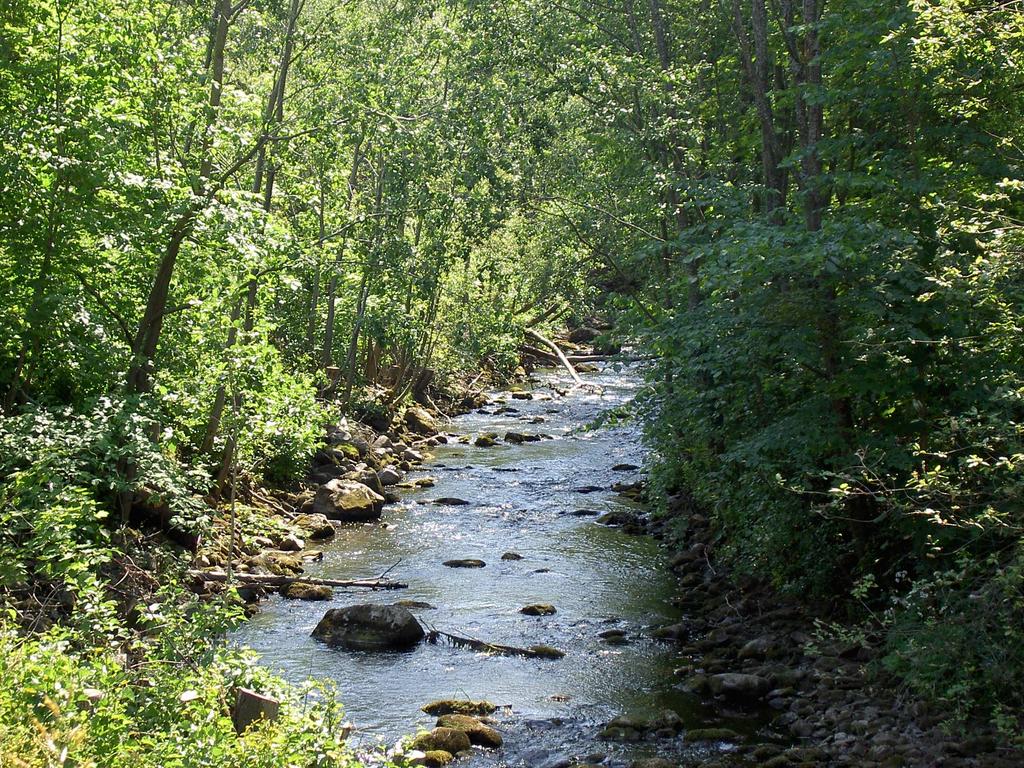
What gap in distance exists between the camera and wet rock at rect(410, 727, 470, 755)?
8711 mm

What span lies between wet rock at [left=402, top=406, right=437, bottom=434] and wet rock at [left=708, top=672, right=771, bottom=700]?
53.6ft

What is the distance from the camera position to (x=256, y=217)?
1030 centimetres

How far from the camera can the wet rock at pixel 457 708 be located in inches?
375

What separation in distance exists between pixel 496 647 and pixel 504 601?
1704 millimetres

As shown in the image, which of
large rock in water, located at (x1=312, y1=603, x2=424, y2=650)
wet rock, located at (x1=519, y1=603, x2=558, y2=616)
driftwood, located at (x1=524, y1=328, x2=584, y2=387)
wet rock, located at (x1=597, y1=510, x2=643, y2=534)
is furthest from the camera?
driftwood, located at (x1=524, y1=328, x2=584, y2=387)

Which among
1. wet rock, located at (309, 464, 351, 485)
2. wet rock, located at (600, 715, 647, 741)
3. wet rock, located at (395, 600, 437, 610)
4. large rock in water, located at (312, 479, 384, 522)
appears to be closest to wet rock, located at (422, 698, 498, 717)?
wet rock, located at (600, 715, 647, 741)

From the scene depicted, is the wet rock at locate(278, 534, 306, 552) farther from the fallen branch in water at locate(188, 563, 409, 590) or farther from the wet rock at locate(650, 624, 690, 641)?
the wet rock at locate(650, 624, 690, 641)

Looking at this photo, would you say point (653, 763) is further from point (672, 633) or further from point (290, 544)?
point (290, 544)

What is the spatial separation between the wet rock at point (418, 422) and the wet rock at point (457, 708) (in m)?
16.1

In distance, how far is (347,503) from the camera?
17.5m

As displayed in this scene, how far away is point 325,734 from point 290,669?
17.7 feet

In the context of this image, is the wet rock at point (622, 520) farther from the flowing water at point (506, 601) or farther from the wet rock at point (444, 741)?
the wet rock at point (444, 741)

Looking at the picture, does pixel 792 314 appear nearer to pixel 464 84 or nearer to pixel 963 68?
pixel 963 68

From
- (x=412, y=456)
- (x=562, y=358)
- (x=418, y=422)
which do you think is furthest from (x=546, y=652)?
(x=418, y=422)
